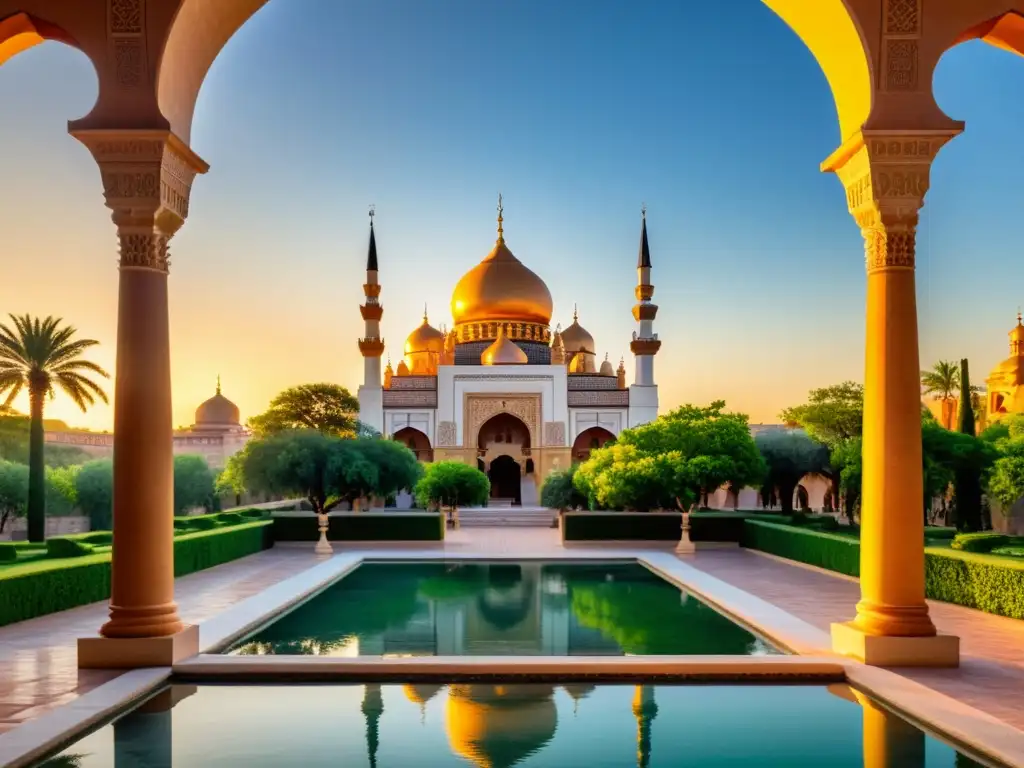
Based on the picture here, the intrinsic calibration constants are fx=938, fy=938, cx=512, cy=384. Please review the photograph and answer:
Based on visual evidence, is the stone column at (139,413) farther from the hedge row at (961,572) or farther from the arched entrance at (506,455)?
the arched entrance at (506,455)

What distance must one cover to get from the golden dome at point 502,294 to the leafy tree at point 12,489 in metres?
23.0

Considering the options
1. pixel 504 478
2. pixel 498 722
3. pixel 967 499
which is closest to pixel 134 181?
pixel 498 722

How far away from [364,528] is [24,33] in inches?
567

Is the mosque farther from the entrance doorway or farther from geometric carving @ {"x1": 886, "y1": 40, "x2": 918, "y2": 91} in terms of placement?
geometric carving @ {"x1": 886, "y1": 40, "x2": 918, "y2": 91}

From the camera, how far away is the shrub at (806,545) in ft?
43.9

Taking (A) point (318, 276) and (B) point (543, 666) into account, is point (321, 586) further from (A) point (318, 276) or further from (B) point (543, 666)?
(A) point (318, 276)

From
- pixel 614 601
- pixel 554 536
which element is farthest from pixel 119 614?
pixel 554 536

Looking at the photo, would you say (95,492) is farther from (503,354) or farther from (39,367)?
(503,354)

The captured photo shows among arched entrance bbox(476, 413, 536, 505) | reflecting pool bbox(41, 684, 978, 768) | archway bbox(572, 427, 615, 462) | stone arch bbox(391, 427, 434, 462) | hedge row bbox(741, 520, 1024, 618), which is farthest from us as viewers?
archway bbox(572, 427, 615, 462)

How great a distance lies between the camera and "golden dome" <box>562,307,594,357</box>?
47.8 meters

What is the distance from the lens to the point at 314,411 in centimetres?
3809

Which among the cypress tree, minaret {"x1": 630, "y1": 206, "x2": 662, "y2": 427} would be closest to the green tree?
minaret {"x1": 630, "y1": 206, "x2": 662, "y2": 427}

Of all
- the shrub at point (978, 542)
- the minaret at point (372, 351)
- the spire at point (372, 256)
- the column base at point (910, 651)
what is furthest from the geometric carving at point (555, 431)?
the column base at point (910, 651)

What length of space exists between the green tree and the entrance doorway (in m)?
16.7
